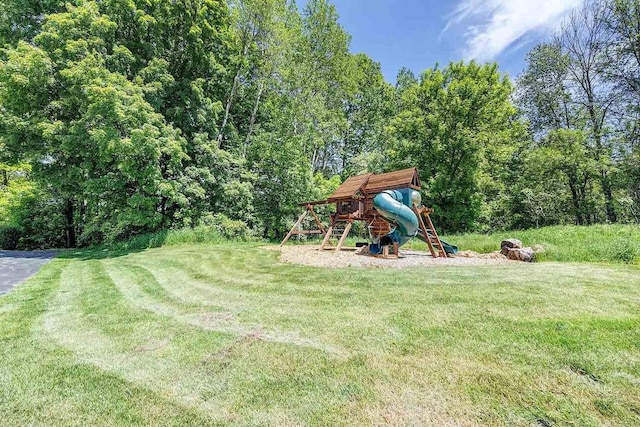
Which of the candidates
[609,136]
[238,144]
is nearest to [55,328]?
[238,144]

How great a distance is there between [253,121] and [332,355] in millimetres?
17468

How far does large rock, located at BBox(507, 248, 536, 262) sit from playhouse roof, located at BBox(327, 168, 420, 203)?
338 centimetres

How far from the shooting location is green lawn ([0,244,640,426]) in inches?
76.1

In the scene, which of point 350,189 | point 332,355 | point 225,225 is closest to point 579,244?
point 350,189

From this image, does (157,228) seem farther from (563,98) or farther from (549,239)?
(563,98)

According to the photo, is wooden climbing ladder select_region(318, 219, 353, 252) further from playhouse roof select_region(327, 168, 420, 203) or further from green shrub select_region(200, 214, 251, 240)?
green shrub select_region(200, 214, 251, 240)

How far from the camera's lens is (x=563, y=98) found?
1950cm

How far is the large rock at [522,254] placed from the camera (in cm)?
841

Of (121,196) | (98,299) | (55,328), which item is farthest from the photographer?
(121,196)

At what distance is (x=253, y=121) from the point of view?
18.1 metres

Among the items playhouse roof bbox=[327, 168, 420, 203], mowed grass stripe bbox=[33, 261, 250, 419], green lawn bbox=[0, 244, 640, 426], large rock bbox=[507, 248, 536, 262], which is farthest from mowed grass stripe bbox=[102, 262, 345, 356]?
large rock bbox=[507, 248, 536, 262]

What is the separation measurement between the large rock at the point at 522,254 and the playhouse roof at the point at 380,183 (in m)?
3.38

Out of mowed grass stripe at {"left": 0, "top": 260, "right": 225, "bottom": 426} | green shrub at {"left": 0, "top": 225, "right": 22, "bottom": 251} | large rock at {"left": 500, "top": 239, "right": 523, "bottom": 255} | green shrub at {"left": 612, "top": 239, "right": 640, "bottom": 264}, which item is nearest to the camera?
mowed grass stripe at {"left": 0, "top": 260, "right": 225, "bottom": 426}

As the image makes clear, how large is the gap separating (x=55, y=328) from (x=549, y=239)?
43.6 feet
